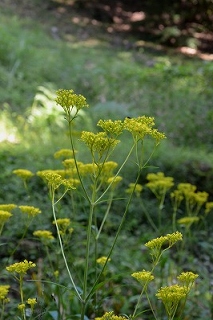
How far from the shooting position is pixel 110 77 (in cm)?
1024

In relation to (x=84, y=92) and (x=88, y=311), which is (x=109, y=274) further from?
(x=84, y=92)

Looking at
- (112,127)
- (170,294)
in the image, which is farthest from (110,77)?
(170,294)

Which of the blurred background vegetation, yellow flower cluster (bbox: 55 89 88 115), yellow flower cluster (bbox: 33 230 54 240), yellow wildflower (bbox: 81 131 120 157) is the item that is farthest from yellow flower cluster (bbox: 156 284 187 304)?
the blurred background vegetation

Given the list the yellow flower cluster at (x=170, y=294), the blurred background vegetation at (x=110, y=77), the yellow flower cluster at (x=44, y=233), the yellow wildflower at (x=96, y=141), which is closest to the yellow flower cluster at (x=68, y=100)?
the yellow wildflower at (x=96, y=141)

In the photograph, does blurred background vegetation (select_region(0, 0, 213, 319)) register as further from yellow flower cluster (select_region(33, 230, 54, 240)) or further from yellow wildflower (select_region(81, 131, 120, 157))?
yellow wildflower (select_region(81, 131, 120, 157))

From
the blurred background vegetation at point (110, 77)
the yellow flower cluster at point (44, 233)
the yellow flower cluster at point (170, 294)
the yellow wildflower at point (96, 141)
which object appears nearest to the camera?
the yellow flower cluster at point (170, 294)

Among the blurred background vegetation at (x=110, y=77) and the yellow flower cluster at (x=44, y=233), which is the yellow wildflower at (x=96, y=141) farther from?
the blurred background vegetation at (x=110, y=77)

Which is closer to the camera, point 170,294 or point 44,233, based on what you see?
point 170,294

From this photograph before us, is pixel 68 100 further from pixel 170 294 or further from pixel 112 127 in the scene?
pixel 170 294

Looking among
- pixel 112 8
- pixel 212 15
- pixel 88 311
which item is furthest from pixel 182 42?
pixel 88 311

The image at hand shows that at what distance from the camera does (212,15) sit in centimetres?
1353

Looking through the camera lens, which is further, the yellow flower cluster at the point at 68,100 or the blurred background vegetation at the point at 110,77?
the blurred background vegetation at the point at 110,77

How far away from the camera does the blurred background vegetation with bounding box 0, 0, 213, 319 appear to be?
641 centimetres

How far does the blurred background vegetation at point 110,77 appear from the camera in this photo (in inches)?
252
